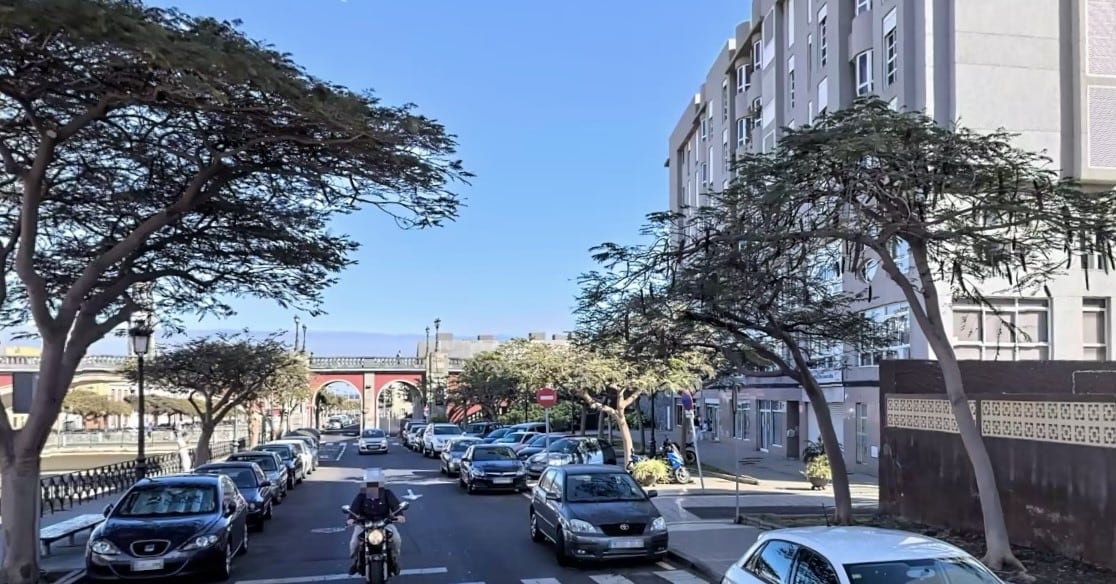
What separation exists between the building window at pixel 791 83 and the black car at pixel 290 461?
26189 millimetres

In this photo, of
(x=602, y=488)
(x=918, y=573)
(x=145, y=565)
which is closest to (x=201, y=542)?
(x=145, y=565)

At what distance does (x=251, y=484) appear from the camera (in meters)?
20.2

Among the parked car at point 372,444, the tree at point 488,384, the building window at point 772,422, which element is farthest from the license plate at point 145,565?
the parked car at point 372,444

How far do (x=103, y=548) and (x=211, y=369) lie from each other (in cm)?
2257

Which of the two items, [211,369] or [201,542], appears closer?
[201,542]

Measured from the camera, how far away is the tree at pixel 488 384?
55.3 metres

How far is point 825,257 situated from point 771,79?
29.4m

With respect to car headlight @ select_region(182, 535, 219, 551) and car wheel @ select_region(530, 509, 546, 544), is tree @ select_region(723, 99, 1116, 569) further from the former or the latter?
car headlight @ select_region(182, 535, 219, 551)

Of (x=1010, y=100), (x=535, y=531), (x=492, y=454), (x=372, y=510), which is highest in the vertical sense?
(x=1010, y=100)

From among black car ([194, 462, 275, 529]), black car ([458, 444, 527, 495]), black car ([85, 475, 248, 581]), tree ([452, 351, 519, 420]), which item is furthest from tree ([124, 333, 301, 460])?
black car ([85, 475, 248, 581])

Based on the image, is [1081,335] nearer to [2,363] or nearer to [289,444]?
[289,444]

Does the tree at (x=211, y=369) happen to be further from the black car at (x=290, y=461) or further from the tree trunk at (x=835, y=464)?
the tree trunk at (x=835, y=464)

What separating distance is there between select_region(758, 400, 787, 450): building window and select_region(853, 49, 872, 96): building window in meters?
15.3

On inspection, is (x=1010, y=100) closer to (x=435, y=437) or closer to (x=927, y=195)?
(x=927, y=195)
